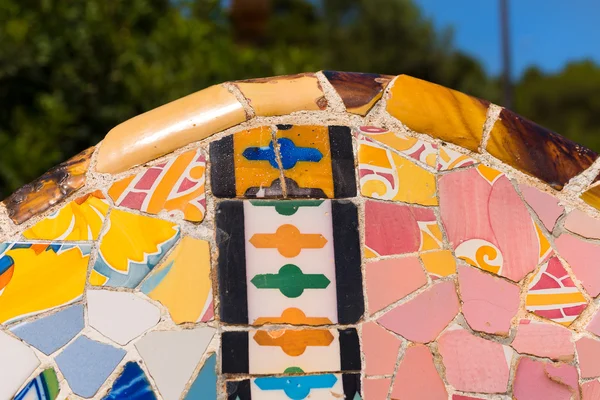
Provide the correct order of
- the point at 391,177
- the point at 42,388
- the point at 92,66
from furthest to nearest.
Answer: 1. the point at 92,66
2. the point at 391,177
3. the point at 42,388

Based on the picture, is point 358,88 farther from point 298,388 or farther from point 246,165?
point 298,388

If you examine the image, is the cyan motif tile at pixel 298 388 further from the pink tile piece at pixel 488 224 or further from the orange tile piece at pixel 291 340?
the pink tile piece at pixel 488 224

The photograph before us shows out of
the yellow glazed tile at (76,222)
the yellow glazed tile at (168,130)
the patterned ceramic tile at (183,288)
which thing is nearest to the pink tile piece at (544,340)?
the patterned ceramic tile at (183,288)

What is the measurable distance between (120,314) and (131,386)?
18cm

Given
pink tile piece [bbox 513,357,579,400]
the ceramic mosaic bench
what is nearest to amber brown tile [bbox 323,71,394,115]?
the ceramic mosaic bench

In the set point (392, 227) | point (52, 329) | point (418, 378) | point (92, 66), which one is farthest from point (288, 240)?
point (92, 66)

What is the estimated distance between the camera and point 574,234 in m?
1.68

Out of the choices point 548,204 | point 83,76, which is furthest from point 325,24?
point 548,204

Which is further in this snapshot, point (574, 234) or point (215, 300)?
point (574, 234)

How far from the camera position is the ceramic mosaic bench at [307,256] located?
1.57 m

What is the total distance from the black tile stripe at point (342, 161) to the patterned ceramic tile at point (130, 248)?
422 mm

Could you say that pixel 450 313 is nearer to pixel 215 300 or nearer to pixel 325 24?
pixel 215 300

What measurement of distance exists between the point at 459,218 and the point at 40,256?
3.48ft

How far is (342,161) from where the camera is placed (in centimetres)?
164
